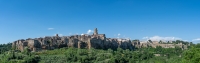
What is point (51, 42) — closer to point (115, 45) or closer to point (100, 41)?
point (100, 41)

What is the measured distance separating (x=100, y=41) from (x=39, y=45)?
67.1 ft

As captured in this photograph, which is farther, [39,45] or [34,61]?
[39,45]

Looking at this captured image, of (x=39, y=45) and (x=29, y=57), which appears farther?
(x=39, y=45)

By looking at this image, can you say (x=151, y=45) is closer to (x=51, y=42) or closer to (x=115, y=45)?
(x=115, y=45)

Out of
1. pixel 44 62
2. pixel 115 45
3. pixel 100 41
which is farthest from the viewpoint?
pixel 115 45

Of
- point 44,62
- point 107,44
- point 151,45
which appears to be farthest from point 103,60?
point 151,45

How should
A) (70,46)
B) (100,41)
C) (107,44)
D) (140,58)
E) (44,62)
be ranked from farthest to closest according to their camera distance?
1. (107,44)
2. (100,41)
3. (70,46)
4. (140,58)
5. (44,62)

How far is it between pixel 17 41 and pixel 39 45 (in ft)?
24.8

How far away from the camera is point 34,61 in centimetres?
5209

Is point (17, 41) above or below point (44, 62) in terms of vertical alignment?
above

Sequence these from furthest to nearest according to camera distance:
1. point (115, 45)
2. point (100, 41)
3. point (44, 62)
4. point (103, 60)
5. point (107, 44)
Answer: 1. point (115, 45)
2. point (107, 44)
3. point (100, 41)
4. point (103, 60)
5. point (44, 62)

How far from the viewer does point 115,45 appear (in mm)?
91875

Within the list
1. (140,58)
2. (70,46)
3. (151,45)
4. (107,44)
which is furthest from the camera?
(151,45)

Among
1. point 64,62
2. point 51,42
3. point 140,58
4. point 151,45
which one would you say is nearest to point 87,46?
point 51,42
